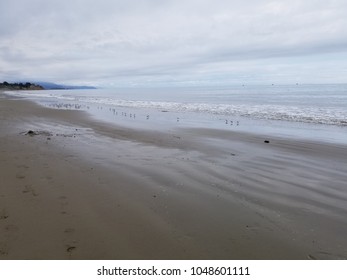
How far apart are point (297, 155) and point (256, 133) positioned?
477cm

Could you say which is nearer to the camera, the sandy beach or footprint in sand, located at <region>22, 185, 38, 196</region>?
the sandy beach

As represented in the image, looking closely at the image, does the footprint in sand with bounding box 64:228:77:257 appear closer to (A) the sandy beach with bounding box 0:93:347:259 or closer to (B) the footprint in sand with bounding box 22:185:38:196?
(A) the sandy beach with bounding box 0:93:347:259

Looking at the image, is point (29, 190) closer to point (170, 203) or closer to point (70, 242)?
point (70, 242)

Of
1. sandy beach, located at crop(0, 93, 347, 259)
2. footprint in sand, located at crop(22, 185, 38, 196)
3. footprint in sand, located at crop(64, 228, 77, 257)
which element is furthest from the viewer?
footprint in sand, located at crop(22, 185, 38, 196)

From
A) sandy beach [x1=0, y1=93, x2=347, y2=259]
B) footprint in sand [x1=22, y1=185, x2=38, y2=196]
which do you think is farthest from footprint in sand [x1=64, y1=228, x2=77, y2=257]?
footprint in sand [x1=22, y1=185, x2=38, y2=196]

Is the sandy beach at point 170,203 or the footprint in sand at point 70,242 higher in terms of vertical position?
the sandy beach at point 170,203

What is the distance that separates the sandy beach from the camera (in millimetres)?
4070

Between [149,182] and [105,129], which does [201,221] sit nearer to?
[149,182]

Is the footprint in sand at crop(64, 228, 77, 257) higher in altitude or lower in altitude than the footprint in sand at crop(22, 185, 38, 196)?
lower

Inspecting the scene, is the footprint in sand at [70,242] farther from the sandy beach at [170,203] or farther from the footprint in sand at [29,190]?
the footprint in sand at [29,190]

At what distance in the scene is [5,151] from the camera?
31.5ft

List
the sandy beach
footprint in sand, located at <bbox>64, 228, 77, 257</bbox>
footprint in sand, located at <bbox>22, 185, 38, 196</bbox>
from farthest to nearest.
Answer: footprint in sand, located at <bbox>22, 185, 38, 196</bbox> → the sandy beach → footprint in sand, located at <bbox>64, 228, 77, 257</bbox>

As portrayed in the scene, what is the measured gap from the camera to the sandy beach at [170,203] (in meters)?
4.07

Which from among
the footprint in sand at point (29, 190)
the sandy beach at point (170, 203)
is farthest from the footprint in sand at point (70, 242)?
the footprint in sand at point (29, 190)
